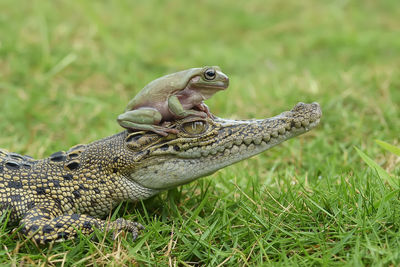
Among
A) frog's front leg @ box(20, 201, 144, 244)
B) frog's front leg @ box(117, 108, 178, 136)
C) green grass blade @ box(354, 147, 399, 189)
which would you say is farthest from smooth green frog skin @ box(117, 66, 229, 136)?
green grass blade @ box(354, 147, 399, 189)

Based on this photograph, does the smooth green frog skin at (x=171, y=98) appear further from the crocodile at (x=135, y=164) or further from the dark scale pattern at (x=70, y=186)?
the dark scale pattern at (x=70, y=186)

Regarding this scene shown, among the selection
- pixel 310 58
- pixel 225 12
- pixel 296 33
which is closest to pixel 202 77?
pixel 310 58

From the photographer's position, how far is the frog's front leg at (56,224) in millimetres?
2881

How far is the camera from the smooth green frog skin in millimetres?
3242

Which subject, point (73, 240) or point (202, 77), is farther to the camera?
point (202, 77)

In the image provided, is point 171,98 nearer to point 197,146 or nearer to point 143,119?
point 143,119

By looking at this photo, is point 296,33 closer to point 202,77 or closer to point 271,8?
point 271,8

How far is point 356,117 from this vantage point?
570cm

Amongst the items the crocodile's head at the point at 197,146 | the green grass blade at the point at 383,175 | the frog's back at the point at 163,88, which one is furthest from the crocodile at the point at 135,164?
the green grass blade at the point at 383,175

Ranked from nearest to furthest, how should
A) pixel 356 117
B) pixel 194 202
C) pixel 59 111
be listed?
pixel 194 202 < pixel 356 117 < pixel 59 111

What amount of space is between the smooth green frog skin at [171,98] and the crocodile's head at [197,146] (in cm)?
8

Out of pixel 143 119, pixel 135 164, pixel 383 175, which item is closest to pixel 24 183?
pixel 135 164

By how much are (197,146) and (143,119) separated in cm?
47

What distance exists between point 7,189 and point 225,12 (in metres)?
11.8
